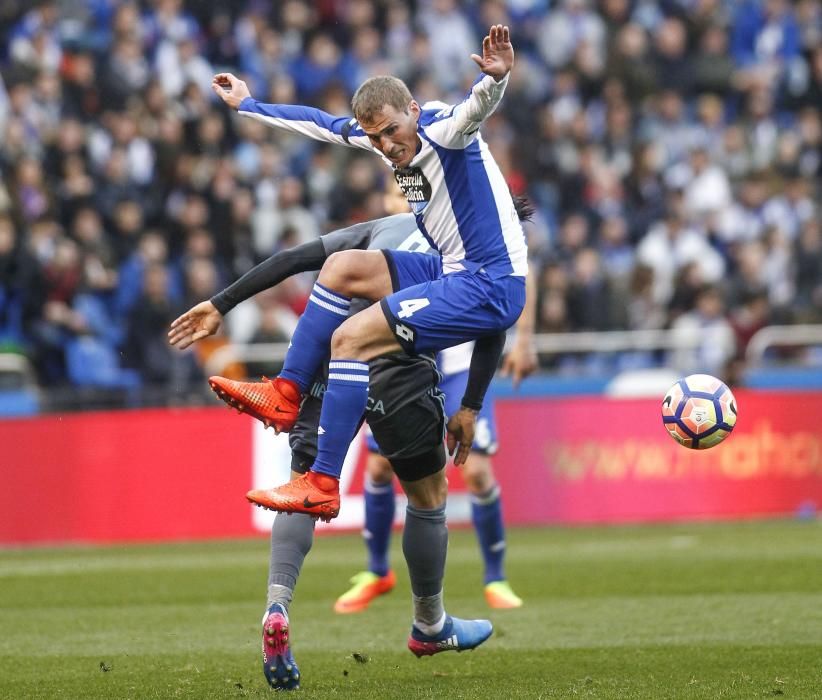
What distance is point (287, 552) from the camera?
20.8 ft

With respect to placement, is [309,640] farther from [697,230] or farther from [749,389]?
[697,230]

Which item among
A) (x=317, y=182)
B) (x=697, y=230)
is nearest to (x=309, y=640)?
(x=317, y=182)

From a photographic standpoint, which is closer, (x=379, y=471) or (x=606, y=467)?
(x=379, y=471)

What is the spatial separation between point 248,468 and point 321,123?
7.83 metres

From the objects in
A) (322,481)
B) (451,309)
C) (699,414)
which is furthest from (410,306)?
(699,414)

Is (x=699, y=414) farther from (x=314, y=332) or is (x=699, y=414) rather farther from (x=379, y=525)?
(x=379, y=525)

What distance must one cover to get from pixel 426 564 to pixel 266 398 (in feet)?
3.28

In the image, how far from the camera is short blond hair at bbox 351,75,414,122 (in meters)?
6.18

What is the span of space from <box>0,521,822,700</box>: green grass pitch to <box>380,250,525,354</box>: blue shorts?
1390mm

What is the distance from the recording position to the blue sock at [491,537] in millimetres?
9188

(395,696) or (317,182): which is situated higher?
(317,182)

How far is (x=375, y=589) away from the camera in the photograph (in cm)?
918

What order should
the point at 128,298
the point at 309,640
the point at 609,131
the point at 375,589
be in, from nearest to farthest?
the point at 309,640 → the point at 375,589 → the point at 128,298 → the point at 609,131

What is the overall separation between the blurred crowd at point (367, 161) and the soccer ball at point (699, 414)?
803 centimetres
